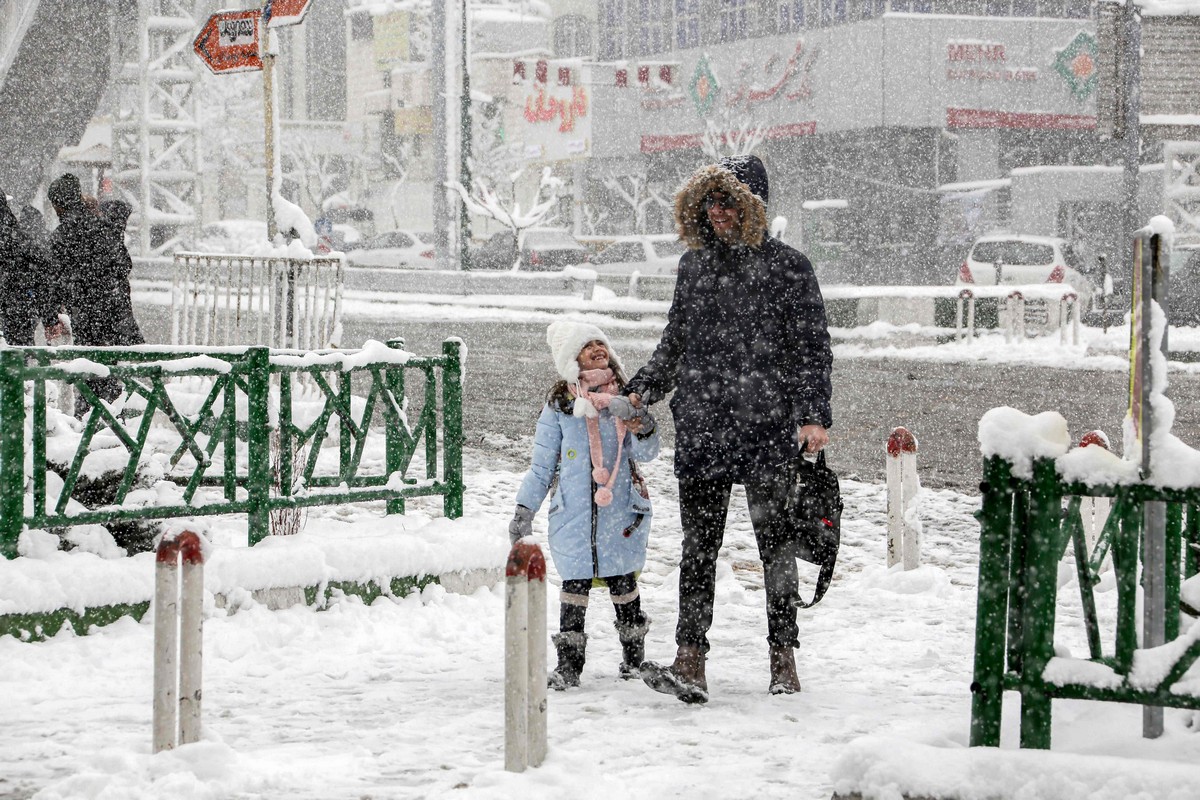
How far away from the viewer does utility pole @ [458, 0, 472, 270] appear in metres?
35.6

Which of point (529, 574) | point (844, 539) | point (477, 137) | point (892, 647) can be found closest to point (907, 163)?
point (477, 137)

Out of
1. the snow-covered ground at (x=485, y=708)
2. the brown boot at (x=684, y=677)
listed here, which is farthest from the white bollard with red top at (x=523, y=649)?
the brown boot at (x=684, y=677)

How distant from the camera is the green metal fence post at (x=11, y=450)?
20.7 ft

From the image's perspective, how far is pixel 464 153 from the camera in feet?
119

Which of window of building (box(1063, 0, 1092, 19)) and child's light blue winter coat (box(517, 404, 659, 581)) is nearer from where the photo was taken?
child's light blue winter coat (box(517, 404, 659, 581))

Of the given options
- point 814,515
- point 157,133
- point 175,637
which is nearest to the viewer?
point 175,637

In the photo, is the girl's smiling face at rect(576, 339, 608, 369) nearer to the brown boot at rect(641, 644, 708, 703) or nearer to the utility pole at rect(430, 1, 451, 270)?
the brown boot at rect(641, 644, 708, 703)

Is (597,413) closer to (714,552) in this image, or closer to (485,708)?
(714,552)

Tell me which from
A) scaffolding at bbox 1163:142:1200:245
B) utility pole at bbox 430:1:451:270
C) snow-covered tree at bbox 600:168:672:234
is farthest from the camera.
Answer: snow-covered tree at bbox 600:168:672:234

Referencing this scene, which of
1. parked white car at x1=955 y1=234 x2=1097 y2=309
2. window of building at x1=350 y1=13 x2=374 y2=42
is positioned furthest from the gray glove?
window of building at x1=350 y1=13 x2=374 y2=42

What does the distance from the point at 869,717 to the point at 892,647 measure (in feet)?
4.17

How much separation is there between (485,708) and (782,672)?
106 cm

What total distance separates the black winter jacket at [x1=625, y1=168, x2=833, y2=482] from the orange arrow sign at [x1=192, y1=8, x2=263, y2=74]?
20.8 ft

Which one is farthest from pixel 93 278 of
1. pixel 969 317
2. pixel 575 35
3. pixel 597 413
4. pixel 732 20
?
pixel 575 35
